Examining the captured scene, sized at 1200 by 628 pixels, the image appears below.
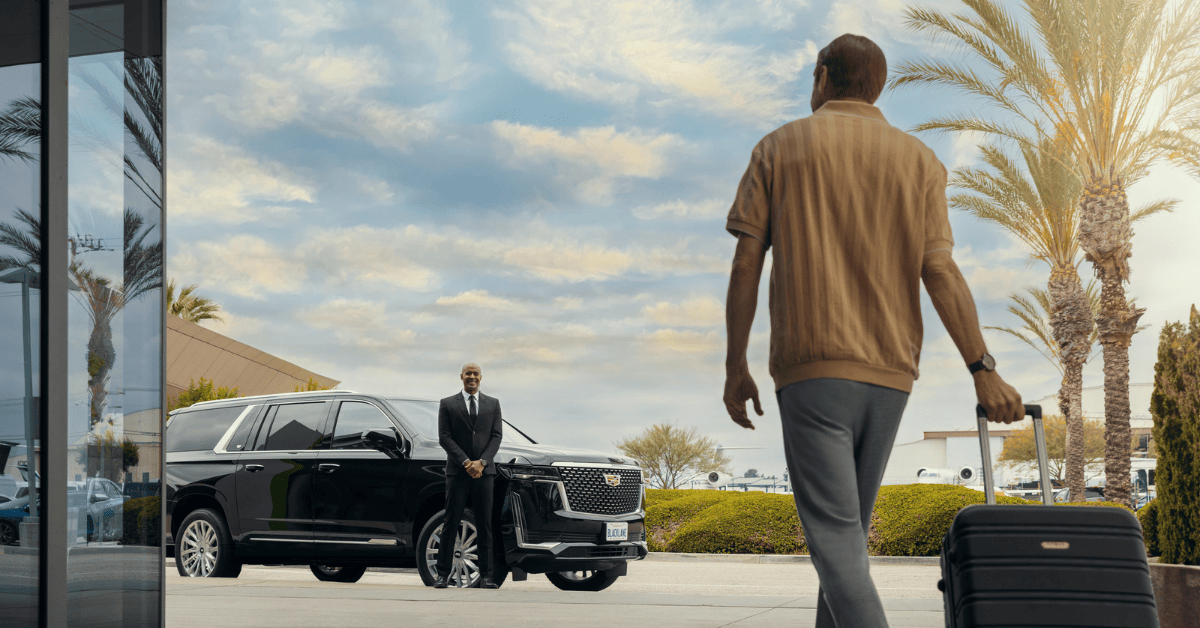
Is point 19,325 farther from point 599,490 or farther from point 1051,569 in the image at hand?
point 599,490

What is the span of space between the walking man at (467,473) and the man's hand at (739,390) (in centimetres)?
597

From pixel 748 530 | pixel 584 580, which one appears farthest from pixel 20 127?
pixel 748 530

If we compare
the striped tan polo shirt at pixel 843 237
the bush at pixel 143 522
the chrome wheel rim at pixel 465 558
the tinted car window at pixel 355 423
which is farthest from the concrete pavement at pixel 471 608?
the striped tan polo shirt at pixel 843 237

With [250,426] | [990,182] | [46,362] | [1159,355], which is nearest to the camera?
[46,362]

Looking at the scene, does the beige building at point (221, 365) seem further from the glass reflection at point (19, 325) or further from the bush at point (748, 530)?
the glass reflection at point (19, 325)

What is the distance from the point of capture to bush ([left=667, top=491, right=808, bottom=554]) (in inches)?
712

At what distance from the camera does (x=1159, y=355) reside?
32.4 feet

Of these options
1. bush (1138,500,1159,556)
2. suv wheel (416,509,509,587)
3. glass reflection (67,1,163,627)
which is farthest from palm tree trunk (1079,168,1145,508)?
glass reflection (67,1,163,627)

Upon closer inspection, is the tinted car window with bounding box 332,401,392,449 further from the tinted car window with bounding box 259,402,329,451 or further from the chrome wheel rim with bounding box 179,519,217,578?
the chrome wheel rim with bounding box 179,519,217,578

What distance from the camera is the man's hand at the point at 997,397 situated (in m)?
2.95

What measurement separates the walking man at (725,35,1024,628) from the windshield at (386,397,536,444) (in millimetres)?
6941

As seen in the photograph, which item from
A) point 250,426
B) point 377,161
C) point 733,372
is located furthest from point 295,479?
point 377,161

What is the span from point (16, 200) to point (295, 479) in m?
6.65

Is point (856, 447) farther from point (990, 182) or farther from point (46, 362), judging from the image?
point (990, 182)
